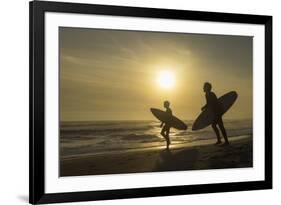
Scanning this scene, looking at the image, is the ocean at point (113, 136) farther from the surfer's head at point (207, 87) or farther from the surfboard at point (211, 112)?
Result: the surfer's head at point (207, 87)

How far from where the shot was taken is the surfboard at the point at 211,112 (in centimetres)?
175

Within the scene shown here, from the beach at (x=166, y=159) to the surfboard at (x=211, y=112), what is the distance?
0.05m

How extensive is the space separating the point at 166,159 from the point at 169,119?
0.42ft

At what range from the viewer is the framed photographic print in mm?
1578

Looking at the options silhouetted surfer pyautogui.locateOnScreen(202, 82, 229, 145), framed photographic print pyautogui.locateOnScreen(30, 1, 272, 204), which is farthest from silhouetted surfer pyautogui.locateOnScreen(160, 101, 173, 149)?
silhouetted surfer pyautogui.locateOnScreen(202, 82, 229, 145)

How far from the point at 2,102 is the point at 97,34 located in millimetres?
356

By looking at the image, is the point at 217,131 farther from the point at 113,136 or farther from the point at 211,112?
the point at 113,136

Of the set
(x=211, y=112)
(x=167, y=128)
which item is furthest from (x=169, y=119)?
(x=211, y=112)

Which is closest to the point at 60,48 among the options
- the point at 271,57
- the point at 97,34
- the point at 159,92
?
the point at 97,34

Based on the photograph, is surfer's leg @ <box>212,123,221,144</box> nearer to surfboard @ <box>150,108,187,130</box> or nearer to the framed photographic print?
the framed photographic print

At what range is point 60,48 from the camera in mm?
1593

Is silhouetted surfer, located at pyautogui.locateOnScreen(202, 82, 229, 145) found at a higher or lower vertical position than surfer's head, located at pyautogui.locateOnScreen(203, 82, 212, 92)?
lower

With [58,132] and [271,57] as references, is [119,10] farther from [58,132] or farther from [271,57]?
[271,57]

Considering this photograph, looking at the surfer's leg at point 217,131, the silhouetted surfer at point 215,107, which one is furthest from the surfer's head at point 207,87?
the surfer's leg at point 217,131
